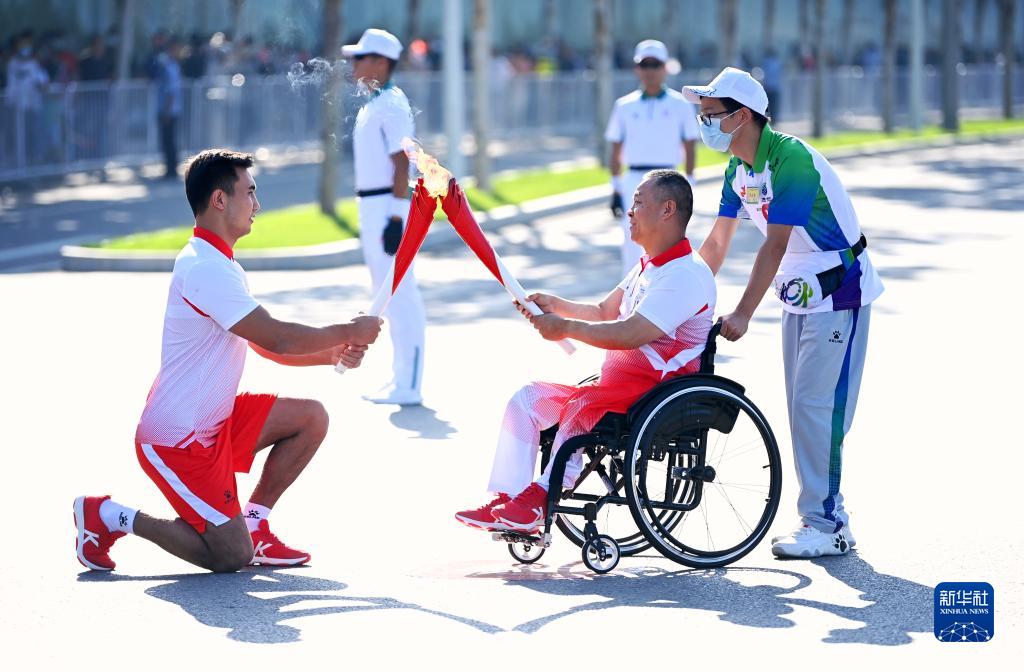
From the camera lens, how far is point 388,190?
33.2ft

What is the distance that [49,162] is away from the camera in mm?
24703

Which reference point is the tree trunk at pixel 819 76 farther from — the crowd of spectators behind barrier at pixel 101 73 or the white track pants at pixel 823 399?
the white track pants at pixel 823 399

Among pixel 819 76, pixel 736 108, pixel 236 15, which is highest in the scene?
pixel 236 15

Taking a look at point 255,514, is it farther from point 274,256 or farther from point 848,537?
point 274,256

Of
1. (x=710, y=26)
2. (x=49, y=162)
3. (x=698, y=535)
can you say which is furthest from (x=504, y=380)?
(x=710, y=26)

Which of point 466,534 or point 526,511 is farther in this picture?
point 466,534

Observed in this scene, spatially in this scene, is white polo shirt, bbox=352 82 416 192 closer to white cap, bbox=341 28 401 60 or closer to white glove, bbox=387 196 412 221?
white glove, bbox=387 196 412 221

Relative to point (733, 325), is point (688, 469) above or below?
below

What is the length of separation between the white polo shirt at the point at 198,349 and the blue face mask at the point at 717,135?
72.2 inches

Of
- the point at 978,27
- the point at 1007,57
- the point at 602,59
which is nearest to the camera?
the point at 602,59

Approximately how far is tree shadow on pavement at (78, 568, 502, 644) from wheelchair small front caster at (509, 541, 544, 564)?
668mm

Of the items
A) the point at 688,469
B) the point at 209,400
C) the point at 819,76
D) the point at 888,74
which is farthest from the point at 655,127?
the point at 888,74

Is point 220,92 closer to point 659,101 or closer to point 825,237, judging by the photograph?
point 659,101

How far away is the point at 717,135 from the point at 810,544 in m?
1.58
